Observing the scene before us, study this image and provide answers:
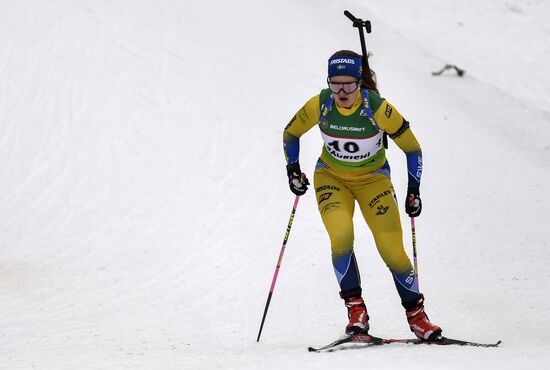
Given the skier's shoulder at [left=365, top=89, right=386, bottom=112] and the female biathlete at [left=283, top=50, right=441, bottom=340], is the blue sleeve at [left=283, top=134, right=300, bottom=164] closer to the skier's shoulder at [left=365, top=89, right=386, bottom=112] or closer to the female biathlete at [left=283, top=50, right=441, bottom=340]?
the female biathlete at [left=283, top=50, right=441, bottom=340]

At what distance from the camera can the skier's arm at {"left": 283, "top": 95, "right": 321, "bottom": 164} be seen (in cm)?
662

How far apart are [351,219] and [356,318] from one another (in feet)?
2.64

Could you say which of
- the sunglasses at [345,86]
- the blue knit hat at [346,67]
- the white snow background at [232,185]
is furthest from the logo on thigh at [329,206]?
the white snow background at [232,185]

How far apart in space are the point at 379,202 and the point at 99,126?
8512 millimetres

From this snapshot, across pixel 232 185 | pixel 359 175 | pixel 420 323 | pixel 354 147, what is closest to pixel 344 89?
pixel 354 147

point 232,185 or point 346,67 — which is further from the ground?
point 232,185

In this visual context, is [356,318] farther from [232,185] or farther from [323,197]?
[232,185]

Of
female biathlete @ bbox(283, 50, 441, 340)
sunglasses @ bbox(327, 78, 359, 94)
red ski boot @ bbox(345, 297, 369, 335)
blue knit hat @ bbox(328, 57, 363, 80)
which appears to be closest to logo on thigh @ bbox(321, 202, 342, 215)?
female biathlete @ bbox(283, 50, 441, 340)

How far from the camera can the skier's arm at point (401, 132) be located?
632 cm

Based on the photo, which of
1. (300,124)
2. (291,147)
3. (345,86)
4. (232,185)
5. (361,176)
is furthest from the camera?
(232,185)

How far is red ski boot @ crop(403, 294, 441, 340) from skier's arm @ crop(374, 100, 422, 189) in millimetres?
984

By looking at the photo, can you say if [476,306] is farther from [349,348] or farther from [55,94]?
[55,94]

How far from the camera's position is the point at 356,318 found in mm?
6539

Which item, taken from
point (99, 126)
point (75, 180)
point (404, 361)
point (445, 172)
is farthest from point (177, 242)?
point (404, 361)
